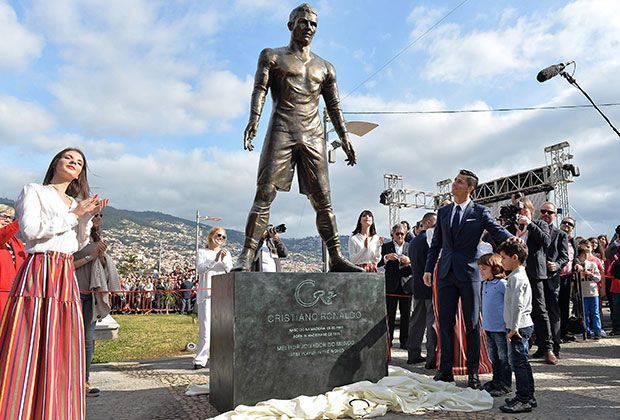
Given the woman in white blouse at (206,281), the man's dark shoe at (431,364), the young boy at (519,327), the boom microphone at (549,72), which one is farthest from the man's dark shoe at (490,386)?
the boom microphone at (549,72)

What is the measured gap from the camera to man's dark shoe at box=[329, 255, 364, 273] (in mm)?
4859

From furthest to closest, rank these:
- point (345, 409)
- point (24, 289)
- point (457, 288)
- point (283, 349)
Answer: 1. point (457, 288)
2. point (283, 349)
3. point (345, 409)
4. point (24, 289)

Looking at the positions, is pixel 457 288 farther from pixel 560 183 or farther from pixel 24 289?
A: pixel 560 183

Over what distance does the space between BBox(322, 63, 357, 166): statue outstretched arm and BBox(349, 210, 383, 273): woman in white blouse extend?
1578 millimetres

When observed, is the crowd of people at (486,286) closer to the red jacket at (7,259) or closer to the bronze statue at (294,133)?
the bronze statue at (294,133)

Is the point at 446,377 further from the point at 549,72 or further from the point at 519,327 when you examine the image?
the point at 549,72

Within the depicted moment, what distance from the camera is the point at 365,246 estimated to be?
659 cm

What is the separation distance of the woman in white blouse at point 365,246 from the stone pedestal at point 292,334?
1792 millimetres

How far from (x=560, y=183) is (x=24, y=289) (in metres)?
22.6

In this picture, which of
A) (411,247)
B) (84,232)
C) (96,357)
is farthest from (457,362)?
(96,357)

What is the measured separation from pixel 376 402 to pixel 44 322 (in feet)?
8.69

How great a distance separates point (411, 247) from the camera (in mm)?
6805

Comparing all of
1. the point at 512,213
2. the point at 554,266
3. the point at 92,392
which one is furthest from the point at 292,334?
the point at 554,266

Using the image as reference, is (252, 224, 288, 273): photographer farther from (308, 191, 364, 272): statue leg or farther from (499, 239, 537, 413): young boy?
(499, 239, 537, 413): young boy
